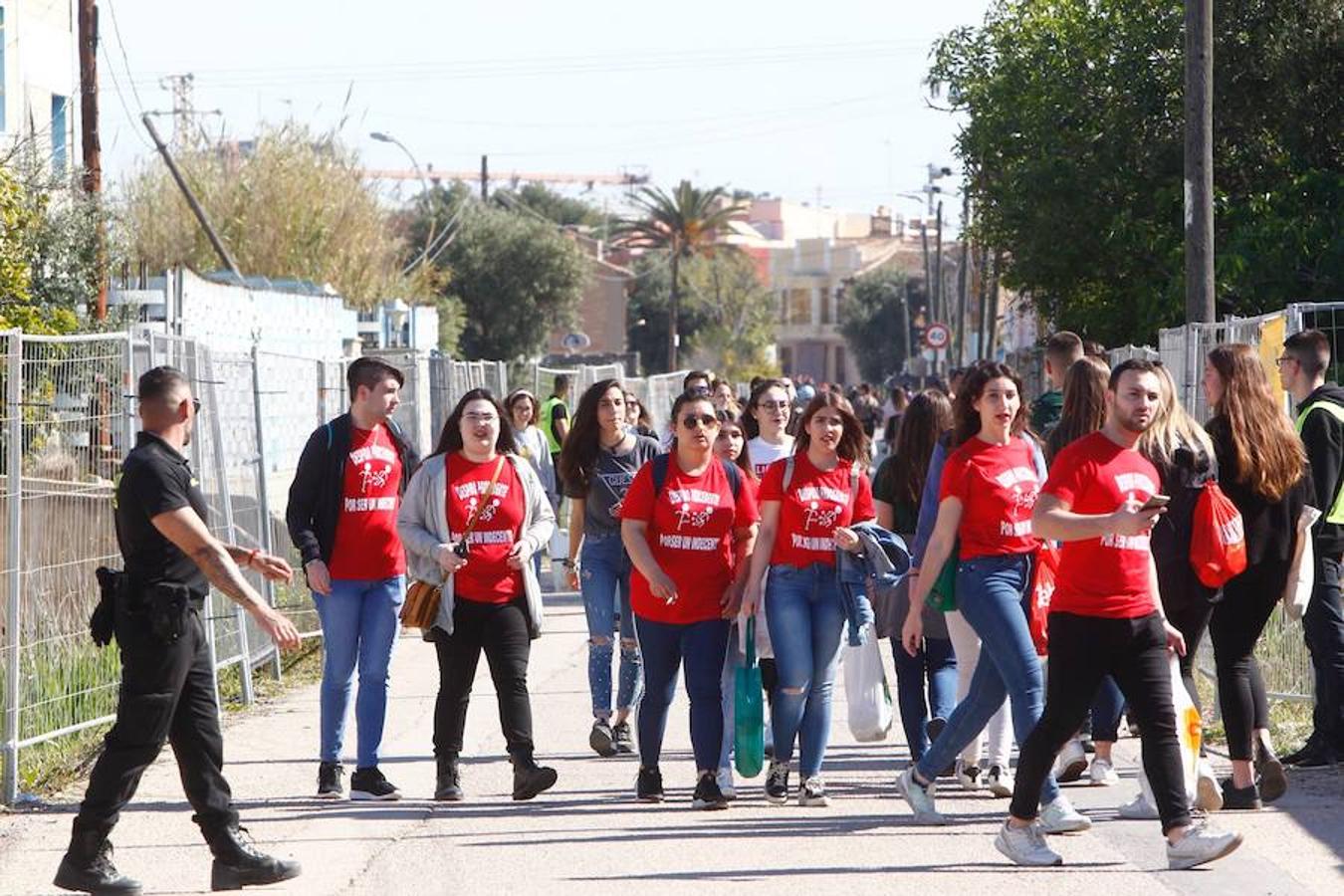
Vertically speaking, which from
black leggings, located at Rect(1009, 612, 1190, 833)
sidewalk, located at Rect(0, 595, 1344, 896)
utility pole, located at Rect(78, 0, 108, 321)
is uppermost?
utility pole, located at Rect(78, 0, 108, 321)

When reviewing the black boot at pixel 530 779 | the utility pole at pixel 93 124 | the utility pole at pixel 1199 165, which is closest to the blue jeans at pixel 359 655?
the black boot at pixel 530 779

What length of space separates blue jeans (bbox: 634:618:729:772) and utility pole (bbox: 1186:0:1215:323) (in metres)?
10.2

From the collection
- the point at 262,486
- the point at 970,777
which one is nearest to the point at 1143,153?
the point at 262,486

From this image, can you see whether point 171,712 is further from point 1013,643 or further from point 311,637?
point 311,637

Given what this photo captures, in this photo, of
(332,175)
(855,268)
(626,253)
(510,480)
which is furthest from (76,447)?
(855,268)

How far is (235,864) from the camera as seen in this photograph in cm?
739

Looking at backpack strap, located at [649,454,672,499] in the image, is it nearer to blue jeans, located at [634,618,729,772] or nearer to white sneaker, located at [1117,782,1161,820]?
blue jeans, located at [634,618,729,772]

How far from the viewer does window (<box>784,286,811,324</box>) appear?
142 m

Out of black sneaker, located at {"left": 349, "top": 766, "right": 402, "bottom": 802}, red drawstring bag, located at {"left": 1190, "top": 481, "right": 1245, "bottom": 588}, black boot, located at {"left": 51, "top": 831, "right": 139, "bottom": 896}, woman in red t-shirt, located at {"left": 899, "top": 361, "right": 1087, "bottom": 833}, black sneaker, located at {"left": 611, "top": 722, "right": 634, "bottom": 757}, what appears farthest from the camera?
black sneaker, located at {"left": 611, "top": 722, "right": 634, "bottom": 757}

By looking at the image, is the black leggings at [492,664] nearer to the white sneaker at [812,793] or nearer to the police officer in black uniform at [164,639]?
the white sneaker at [812,793]

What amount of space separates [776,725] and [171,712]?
289 centimetres

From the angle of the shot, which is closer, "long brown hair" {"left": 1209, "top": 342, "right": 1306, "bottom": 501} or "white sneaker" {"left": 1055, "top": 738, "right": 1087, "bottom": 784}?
"long brown hair" {"left": 1209, "top": 342, "right": 1306, "bottom": 501}

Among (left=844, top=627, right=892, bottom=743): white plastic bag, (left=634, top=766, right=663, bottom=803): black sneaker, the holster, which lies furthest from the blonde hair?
the holster

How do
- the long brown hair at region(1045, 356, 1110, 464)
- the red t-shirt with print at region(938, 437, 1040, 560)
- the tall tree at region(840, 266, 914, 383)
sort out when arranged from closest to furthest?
the red t-shirt with print at region(938, 437, 1040, 560), the long brown hair at region(1045, 356, 1110, 464), the tall tree at region(840, 266, 914, 383)
